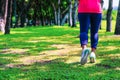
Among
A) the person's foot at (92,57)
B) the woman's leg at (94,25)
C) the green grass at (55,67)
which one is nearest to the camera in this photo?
the green grass at (55,67)

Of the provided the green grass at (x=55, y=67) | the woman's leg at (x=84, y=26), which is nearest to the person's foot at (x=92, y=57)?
the green grass at (x=55, y=67)

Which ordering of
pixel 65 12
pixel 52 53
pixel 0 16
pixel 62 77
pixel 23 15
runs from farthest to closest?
pixel 65 12 → pixel 23 15 → pixel 0 16 → pixel 52 53 → pixel 62 77

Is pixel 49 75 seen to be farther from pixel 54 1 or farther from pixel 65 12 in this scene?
pixel 65 12

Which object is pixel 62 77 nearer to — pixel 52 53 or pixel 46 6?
pixel 52 53

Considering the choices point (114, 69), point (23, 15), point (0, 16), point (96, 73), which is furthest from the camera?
point (23, 15)

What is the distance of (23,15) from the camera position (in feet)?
169

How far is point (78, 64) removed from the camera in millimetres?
9133

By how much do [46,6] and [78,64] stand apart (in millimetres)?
54242

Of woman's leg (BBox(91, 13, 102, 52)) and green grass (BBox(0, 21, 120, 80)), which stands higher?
woman's leg (BBox(91, 13, 102, 52))

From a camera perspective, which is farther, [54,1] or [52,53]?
[54,1]

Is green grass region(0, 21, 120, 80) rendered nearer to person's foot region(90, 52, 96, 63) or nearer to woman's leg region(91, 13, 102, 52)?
person's foot region(90, 52, 96, 63)

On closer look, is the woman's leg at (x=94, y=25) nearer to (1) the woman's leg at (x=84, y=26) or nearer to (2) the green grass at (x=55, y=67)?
(1) the woman's leg at (x=84, y=26)

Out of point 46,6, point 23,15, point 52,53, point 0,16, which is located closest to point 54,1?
point 46,6

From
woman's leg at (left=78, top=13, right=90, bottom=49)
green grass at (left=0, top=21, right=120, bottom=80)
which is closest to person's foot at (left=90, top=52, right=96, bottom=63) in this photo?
green grass at (left=0, top=21, right=120, bottom=80)
